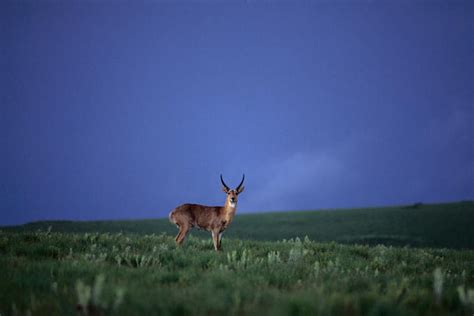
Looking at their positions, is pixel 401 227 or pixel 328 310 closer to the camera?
pixel 328 310

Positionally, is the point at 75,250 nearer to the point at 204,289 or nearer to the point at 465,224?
the point at 204,289

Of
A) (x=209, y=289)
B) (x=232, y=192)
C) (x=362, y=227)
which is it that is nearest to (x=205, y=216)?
(x=232, y=192)

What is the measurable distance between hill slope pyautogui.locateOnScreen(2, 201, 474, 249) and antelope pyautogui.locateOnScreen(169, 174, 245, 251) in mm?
24849

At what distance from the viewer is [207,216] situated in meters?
13.1

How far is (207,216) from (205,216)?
8 cm

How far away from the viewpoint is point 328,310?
4062 millimetres

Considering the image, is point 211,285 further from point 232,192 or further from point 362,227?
point 362,227

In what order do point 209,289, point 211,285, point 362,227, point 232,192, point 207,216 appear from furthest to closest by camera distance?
1. point 362,227
2. point 207,216
3. point 232,192
4. point 211,285
5. point 209,289

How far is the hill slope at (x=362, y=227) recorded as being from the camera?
37156 mm

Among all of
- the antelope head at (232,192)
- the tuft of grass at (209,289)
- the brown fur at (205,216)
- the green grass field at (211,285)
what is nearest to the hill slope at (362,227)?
the brown fur at (205,216)

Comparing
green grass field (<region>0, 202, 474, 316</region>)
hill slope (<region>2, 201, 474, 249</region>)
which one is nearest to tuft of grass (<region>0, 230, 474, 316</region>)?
green grass field (<region>0, 202, 474, 316</region>)

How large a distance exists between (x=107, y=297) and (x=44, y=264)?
3.26 metres

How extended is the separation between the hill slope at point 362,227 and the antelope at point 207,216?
81.5ft

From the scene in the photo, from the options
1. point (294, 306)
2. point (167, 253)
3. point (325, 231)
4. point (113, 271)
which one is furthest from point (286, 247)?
point (325, 231)
